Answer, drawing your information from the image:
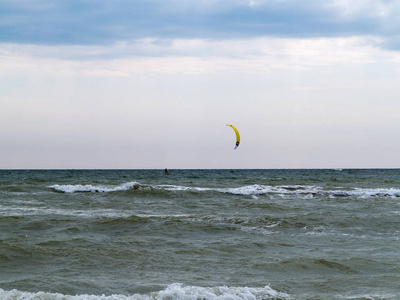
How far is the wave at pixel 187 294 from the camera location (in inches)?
223

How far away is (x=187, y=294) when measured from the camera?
591 cm

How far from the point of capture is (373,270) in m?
7.59

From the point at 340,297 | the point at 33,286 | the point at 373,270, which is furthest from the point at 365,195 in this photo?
the point at 33,286

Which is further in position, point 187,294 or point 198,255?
point 198,255

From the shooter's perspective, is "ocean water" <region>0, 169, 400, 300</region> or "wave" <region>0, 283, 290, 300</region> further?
"ocean water" <region>0, 169, 400, 300</region>

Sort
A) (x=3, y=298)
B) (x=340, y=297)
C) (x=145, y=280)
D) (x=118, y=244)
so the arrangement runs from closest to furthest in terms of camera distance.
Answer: (x=3, y=298), (x=340, y=297), (x=145, y=280), (x=118, y=244)

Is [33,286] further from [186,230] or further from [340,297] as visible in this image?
[186,230]

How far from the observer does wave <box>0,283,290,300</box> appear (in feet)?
18.6

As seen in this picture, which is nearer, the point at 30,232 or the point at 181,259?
the point at 181,259

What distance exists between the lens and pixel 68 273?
23.7 ft

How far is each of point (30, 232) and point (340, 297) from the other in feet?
26.1

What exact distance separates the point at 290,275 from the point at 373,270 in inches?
60.6

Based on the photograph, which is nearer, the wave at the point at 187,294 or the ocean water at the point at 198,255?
the wave at the point at 187,294

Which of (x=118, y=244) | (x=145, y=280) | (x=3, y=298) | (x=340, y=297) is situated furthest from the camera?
(x=118, y=244)
